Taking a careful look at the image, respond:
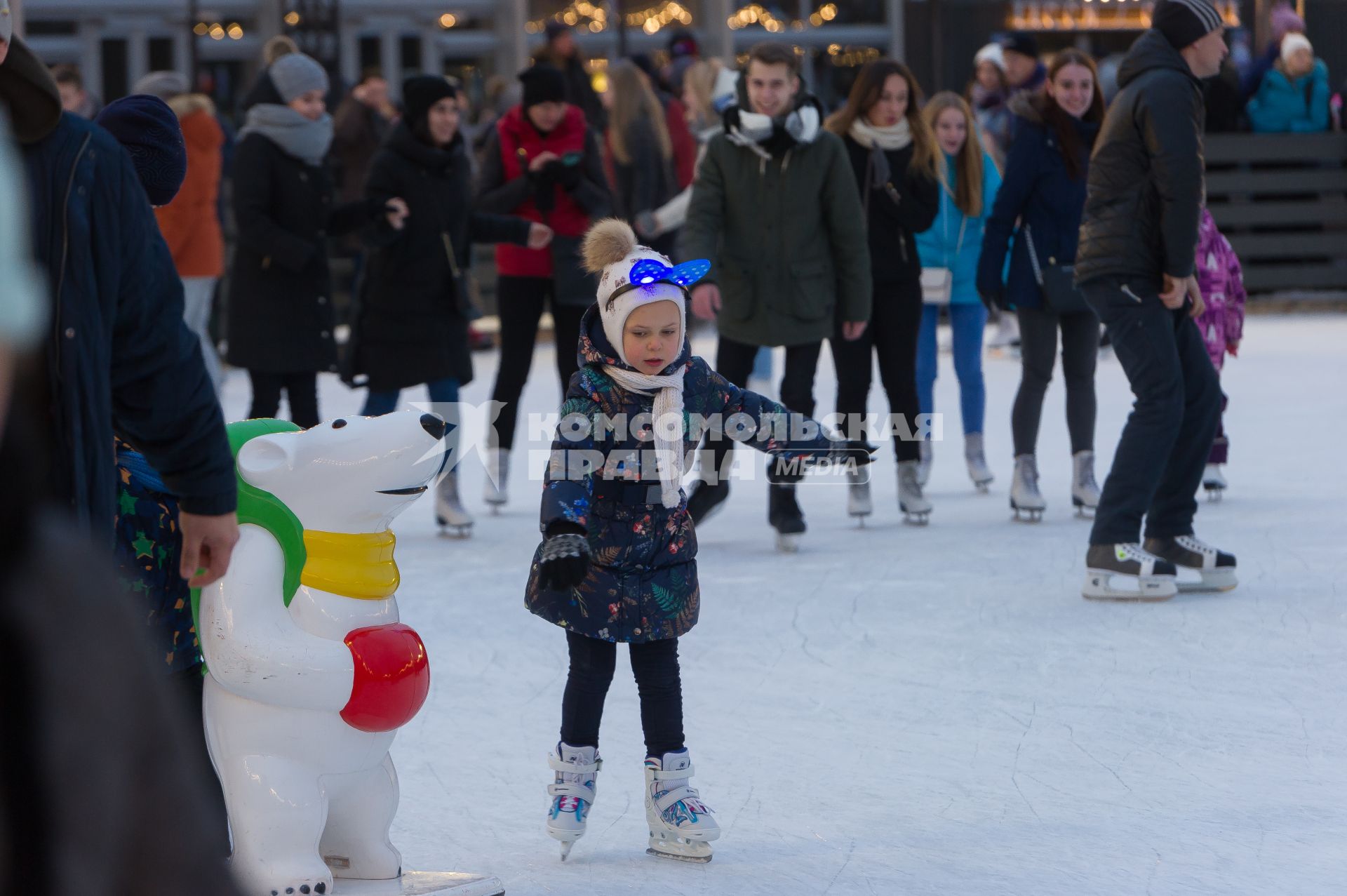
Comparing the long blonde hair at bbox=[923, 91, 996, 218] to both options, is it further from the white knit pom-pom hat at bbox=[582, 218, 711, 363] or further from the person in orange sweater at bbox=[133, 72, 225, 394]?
the white knit pom-pom hat at bbox=[582, 218, 711, 363]

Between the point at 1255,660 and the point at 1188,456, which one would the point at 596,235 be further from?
the point at 1188,456

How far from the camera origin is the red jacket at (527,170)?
5734 millimetres

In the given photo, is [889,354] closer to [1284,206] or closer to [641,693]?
[641,693]

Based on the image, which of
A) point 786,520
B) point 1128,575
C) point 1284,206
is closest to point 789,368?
point 786,520

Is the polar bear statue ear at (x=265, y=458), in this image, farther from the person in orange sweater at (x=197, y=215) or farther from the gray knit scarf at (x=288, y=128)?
the person in orange sweater at (x=197, y=215)

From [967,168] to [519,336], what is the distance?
174 centimetres

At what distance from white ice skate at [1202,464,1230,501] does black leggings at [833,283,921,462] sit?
1.02 meters

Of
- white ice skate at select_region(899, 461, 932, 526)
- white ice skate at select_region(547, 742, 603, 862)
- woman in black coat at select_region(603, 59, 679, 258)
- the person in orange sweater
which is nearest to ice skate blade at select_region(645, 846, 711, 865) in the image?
white ice skate at select_region(547, 742, 603, 862)

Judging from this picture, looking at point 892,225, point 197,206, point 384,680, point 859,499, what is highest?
point 197,206

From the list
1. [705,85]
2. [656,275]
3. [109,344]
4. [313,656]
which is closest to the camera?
[109,344]

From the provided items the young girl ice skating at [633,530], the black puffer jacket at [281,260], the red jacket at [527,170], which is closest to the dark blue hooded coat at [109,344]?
the young girl ice skating at [633,530]

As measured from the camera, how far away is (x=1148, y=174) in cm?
423

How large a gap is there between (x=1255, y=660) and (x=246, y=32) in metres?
14.3

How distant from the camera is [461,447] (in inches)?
138
